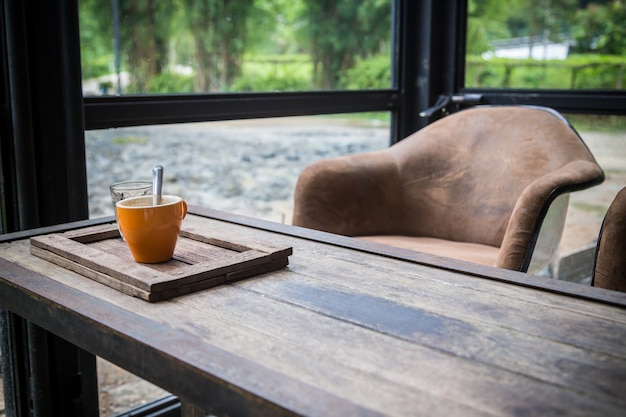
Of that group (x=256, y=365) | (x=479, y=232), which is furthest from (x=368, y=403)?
(x=479, y=232)

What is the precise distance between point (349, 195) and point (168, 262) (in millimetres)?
1089

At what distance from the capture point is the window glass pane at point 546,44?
2533mm

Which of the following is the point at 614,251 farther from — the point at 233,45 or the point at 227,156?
the point at 233,45

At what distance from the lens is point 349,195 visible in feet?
7.03

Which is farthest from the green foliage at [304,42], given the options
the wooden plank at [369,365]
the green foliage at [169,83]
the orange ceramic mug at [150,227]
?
the wooden plank at [369,365]

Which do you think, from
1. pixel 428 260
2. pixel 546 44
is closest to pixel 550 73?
pixel 546 44

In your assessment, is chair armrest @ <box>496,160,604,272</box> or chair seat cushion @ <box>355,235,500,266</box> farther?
chair seat cushion @ <box>355,235,500,266</box>

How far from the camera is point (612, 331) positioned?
0.85m

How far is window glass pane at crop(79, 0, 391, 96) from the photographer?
1.90 metres

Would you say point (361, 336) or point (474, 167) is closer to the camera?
point (361, 336)

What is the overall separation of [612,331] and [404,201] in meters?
1.46

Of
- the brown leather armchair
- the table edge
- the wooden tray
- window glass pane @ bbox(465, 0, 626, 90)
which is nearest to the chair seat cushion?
the brown leather armchair

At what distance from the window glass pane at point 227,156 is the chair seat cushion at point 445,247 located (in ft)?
1.60

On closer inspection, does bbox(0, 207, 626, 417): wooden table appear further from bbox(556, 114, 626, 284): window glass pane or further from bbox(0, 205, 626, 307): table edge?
bbox(556, 114, 626, 284): window glass pane
